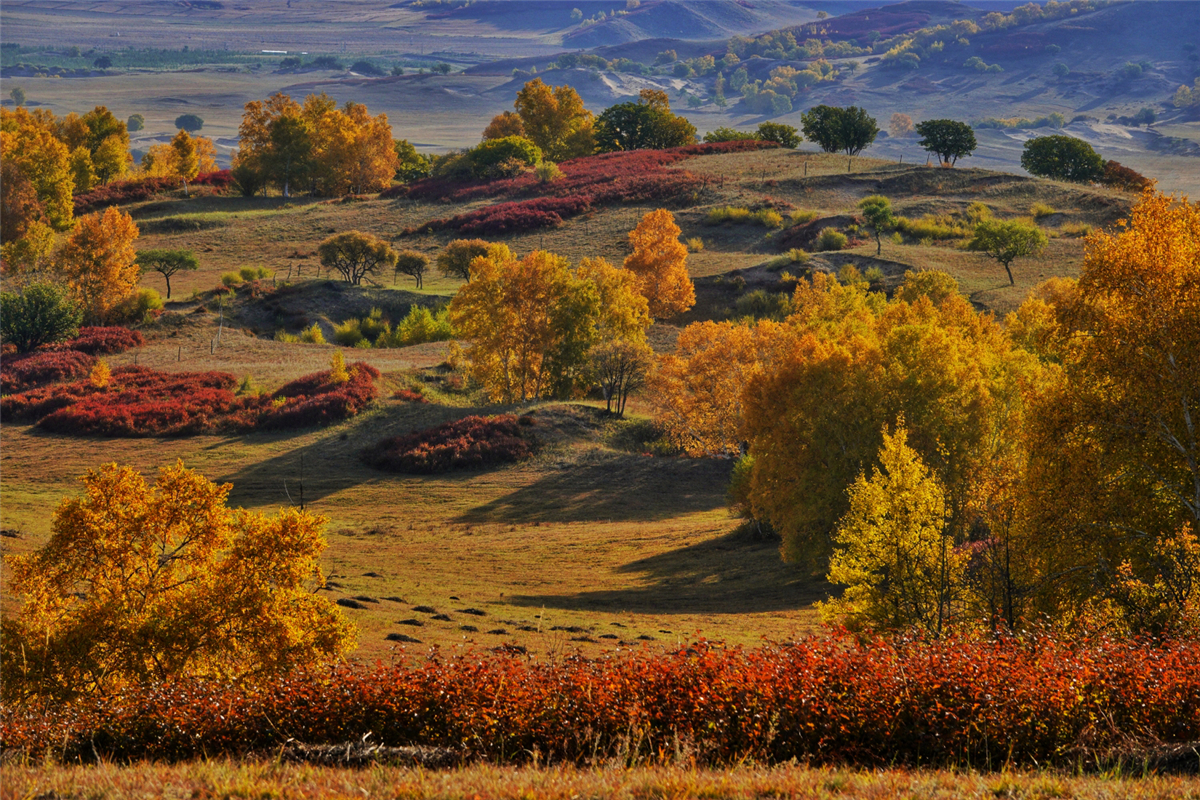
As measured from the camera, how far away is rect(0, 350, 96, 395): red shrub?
208 feet

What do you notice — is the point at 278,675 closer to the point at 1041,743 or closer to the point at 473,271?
the point at 1041,743

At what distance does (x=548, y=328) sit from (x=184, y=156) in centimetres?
10458

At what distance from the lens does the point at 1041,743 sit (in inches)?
523

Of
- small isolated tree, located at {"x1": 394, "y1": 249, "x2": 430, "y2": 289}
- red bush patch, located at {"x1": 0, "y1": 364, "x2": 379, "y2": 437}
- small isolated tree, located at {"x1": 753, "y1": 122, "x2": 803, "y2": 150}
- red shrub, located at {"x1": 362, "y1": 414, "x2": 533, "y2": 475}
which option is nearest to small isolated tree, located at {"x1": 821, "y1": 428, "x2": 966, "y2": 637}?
red shrub, located at {"x1": 362, "y1": 414, "x2": 533, "y2": 475}

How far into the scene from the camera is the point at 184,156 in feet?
470

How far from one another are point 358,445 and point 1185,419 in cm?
4400

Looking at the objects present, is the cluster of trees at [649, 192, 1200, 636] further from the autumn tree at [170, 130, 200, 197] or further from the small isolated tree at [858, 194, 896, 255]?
the autumn tree at [170, 130, 200, 197]

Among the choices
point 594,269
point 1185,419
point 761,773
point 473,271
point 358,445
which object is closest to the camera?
point 761,773

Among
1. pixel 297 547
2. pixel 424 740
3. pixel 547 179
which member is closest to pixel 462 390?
pixel 297 547

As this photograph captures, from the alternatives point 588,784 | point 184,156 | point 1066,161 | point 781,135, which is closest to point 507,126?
point 781,135

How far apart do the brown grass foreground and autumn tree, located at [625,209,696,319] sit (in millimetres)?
70631

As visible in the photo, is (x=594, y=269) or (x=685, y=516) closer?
(x=685, y=516)

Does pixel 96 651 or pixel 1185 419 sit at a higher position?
pixel 1185 419

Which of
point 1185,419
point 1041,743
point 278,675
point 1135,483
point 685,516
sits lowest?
point 685,516
